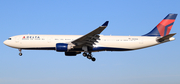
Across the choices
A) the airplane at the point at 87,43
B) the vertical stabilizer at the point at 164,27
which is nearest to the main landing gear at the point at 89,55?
the airplane at the point at 87,43

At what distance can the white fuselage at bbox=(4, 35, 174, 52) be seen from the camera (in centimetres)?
4112

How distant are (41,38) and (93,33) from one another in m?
9.03

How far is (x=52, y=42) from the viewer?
4119 centimetres

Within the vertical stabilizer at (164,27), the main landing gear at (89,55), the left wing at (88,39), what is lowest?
the main landing gear at (89,55)

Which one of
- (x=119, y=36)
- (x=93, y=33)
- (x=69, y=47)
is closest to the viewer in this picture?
(x=93, y=33)

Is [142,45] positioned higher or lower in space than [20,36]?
lower

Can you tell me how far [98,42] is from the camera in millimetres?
40969

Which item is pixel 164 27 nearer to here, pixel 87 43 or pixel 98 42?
pixel 98 42

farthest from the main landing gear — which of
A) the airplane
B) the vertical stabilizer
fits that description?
the vertical stabilizer

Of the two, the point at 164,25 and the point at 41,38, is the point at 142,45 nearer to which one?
the point at 164,25

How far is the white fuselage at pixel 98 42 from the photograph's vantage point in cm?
4112

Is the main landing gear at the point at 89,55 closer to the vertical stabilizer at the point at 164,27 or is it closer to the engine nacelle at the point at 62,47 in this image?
the engine nacelle at the point at 62,47

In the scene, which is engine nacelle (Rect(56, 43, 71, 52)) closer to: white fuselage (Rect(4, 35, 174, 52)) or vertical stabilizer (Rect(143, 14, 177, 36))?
white fuselage (Rect(4, 35, 174, 52))

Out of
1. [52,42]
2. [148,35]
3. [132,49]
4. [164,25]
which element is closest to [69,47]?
[52,42]
